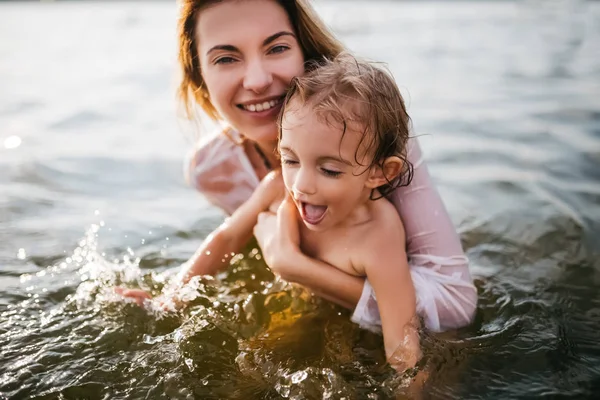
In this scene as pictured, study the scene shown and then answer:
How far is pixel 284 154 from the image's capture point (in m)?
2.72

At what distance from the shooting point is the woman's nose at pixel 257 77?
3045 millimetres

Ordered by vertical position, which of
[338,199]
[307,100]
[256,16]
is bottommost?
[338,199]

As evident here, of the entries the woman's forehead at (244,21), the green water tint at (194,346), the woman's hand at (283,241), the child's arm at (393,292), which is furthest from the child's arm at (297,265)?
the woman's forehead at (244,21)

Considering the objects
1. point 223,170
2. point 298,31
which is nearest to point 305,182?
point 298,31

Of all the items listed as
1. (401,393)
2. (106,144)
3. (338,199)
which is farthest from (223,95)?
(106,144)

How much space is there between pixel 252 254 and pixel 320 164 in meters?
1.55

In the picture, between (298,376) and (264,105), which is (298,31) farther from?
(298,376)

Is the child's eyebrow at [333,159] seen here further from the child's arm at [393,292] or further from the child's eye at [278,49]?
the child's eye at [278,49]

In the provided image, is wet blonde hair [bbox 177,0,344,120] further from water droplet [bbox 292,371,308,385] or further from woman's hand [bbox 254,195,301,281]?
water droplet [bbox 292,371,308,385]

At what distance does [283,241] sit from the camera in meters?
3.00

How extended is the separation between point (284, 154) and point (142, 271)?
1565 millimetres

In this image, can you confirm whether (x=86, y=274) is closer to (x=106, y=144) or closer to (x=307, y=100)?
(x=307, y=100)

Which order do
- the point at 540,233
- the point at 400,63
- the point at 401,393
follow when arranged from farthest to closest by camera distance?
the point at 400,63, the point at 540,233, the point at 401,393

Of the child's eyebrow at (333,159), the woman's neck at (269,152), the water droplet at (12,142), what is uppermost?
the child's eyebrow at (333,159)
